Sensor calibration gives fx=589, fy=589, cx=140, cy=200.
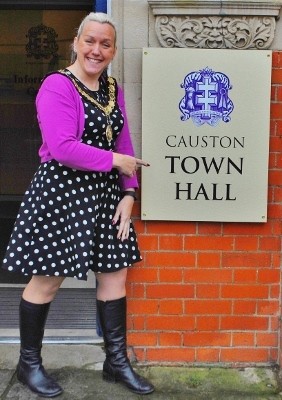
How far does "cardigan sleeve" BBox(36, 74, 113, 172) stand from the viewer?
2602 mm

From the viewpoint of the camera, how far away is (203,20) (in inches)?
120

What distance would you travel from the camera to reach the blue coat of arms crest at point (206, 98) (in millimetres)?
3076

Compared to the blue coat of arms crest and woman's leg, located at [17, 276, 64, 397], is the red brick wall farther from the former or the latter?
woman's leg, located at [17, 276, 64, 397]

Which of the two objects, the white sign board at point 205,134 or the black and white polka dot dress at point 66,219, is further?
the white sign board at point 205,134

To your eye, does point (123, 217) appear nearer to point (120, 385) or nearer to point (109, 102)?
point (109, 102)

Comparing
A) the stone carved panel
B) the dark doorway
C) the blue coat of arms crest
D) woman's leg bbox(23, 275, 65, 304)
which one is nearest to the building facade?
the stone carved panel

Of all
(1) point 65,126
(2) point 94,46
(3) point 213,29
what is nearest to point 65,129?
(1) point 65,126

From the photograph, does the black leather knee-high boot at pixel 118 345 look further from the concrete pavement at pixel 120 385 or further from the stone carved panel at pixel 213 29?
the stone carved panel at pixel 213 29

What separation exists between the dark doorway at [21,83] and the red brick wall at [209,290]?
238 cm

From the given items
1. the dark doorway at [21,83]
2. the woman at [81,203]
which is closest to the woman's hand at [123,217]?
the woman at [81,203]

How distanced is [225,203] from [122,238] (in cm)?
62

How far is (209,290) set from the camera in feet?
10.8

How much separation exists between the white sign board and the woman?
0.71 ft

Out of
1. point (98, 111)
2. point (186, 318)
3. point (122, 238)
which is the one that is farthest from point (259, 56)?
point (186, 318)
